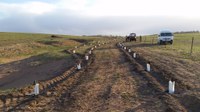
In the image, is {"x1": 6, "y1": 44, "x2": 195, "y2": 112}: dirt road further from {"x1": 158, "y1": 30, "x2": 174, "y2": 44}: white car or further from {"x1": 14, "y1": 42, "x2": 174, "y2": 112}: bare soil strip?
{"x1": 158, "y1": 30, "x2": 174, "y2": 44}: white car

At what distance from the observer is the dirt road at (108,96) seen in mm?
14891

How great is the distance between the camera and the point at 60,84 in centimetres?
2122

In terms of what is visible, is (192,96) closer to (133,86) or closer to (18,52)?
(133,86)

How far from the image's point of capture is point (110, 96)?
16844mm

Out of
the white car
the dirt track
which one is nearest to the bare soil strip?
the dirt track

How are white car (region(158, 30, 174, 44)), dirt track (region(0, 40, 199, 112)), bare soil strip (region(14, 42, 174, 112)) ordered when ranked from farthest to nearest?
white car (region(158, 30, 174, 44))
bare soil strip (region(14, 42, 174, 112))
dirt track (region(0, 40, 199, 112))

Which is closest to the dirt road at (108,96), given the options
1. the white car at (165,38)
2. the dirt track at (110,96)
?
the dirt track at (110,96)

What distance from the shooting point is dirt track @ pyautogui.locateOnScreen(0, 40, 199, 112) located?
586 inches

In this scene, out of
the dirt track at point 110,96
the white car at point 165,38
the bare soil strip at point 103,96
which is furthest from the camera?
the white car at point 165,38

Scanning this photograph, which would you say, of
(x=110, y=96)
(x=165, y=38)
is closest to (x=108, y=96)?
(x=110, y=96)

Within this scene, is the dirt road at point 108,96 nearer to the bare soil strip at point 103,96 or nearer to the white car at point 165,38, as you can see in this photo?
the bare soil strip at point 103,96

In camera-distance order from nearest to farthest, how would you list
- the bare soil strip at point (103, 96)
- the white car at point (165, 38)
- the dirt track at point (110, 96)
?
1. the dirt track at point (110, 96)
2. the bare soil strip at point (103, 96)
3. the white car at point (165, 38)

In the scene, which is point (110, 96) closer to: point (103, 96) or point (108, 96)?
point (108, 96)

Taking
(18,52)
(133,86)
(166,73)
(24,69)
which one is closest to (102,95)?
(133,86)
